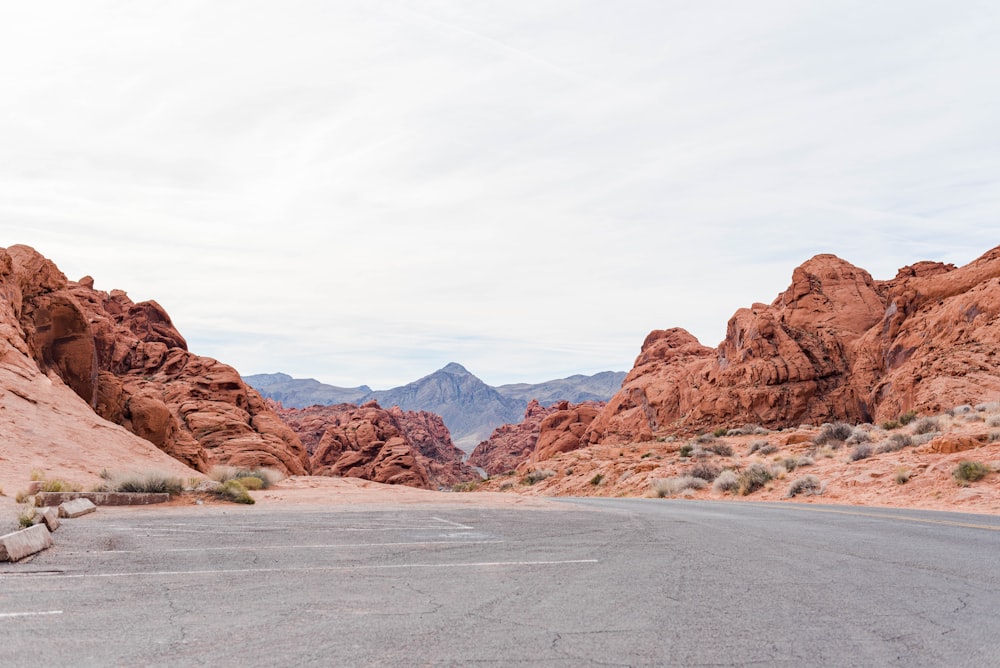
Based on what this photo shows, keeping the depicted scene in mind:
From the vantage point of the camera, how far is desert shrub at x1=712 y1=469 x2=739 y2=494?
88.4ft

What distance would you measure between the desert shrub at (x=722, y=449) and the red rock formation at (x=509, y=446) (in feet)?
252

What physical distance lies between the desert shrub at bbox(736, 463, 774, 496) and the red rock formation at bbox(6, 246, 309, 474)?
23533mm

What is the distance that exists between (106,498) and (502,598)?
536 inches

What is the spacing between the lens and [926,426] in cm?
2753

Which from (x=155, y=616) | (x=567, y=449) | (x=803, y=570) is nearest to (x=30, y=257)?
(x=155, y=616)

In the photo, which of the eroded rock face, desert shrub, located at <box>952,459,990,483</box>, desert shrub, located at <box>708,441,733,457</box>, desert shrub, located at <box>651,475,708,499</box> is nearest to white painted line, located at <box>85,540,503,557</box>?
desert shrub, located at <box>952,459,990,483</box>

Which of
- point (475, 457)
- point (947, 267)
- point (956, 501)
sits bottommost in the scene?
point (475, 457)

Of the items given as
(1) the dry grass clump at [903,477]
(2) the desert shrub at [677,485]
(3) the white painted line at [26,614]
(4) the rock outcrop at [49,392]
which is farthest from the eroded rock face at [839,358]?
(3) the white painted line at [26,614]

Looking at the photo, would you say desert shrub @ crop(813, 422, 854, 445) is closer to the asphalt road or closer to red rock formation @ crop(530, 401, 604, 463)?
the asphalt road

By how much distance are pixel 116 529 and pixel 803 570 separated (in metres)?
9.96

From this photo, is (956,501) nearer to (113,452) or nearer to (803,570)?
(803,570)

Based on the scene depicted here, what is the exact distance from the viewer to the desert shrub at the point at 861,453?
25.5 meters

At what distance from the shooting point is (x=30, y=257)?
31.2 meters

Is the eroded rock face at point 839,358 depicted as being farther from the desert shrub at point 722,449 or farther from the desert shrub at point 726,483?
the desert shrub at point 726,483
